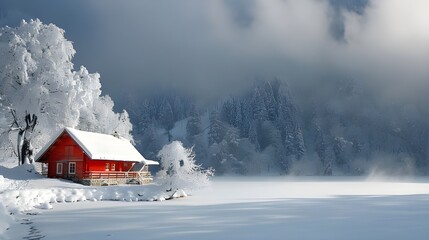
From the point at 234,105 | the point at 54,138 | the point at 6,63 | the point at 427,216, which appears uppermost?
the point at 234,105

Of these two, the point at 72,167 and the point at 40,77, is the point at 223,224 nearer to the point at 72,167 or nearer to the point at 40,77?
the point at 72,167

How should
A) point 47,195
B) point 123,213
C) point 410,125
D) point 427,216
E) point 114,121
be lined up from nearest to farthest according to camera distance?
1. point 427,216
2. point 123,213
3. point 47,195
4. point 114,121
5. point 410,125

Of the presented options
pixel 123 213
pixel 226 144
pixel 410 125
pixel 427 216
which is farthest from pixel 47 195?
pixel 410 125

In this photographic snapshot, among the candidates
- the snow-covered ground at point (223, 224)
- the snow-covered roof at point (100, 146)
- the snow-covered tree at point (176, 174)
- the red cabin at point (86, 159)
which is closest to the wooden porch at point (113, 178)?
the red cabin at point (86, 159)

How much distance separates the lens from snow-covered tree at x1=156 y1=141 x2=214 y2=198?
36.7 m

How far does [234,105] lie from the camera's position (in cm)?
18275

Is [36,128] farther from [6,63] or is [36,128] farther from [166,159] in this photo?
[166,159]

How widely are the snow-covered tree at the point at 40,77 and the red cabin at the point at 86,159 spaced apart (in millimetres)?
3228

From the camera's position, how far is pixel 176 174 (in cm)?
3672

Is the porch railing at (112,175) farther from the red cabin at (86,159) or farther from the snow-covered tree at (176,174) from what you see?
the snow-covered tree at (176,174)

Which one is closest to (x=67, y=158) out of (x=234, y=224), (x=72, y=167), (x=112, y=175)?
(x=72, y=167)

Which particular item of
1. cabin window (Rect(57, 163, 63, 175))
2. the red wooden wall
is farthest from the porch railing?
cabin window (Rect(57, 163, 63, 175))

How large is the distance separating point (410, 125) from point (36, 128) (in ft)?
539

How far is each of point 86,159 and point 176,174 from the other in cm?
1255
